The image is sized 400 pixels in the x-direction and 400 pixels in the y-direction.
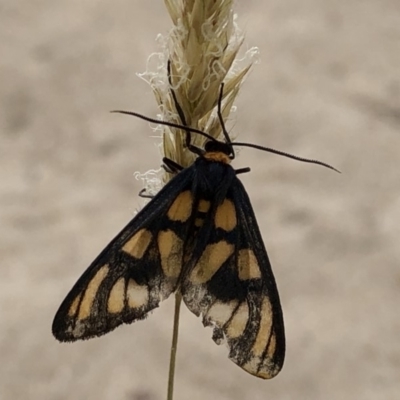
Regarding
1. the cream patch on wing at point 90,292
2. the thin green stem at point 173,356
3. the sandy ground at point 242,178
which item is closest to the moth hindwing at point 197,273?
the cream patch on wing at point 90,292

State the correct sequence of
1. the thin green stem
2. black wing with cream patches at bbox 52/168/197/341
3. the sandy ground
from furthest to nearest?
the sandy ground, black wing with cream patches at bbox 52/168/197/341, the thin green stem

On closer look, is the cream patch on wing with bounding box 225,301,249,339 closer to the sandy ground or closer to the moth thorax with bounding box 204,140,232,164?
the moth thorax with bounding box 204,140,232,164

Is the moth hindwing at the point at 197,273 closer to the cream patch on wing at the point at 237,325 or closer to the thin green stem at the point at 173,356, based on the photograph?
the cream patch on wing at the point at 237,325

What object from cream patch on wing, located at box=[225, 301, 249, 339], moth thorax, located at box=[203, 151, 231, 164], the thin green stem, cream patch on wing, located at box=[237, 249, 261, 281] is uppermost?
moth thorax, located at box=[203, 151, 231, 164]

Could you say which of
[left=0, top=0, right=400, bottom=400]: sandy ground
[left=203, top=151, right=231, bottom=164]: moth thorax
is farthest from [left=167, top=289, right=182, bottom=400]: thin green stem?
[left=0, top=0, right=400, bottom=400]: sandy ground

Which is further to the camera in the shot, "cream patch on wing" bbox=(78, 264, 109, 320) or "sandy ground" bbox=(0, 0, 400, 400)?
"sandy ground" bbox=(0, 0, 400, 400)

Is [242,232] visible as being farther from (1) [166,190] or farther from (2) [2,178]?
(2) [2,178]

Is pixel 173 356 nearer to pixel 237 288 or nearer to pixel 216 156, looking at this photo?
pixel 237 288

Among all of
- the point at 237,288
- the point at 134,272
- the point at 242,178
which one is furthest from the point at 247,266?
the point at 242,178

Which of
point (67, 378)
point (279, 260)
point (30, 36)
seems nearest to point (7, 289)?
point (67, 378)
